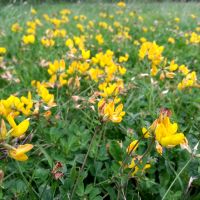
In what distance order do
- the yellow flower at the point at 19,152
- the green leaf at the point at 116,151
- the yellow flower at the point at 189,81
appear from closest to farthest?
the yellow flower at the point at 19,152
the green leaf at the point at 116,151
the yellow flower at the point at 189,81

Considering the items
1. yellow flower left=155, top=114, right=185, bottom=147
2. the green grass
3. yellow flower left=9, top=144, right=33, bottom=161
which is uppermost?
yellow flower left=9, top=144, right=33, bottom=161

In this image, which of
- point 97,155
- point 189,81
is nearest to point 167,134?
point 97,155

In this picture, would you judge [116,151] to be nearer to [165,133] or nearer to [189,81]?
[165,133]

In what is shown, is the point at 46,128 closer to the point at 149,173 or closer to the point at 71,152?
the point at 71,152

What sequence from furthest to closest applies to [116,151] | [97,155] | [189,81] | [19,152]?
[189,81]
[97,155]
[116,151]
[19,152]

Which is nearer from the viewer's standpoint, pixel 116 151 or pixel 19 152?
pixel 19 152

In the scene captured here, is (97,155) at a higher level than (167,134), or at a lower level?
lower

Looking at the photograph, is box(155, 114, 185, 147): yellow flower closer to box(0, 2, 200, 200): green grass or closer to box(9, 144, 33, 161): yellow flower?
box(0, 2, 200, 200): green grass

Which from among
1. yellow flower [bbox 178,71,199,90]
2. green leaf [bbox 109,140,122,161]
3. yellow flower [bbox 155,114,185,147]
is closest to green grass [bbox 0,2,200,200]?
green leaf [bbox 109,140,122,161]

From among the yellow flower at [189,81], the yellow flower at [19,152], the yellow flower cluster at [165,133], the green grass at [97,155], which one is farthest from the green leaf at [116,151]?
the yellow flower at [189,81]

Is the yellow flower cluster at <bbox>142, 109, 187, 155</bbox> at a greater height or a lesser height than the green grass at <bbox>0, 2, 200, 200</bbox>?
greater

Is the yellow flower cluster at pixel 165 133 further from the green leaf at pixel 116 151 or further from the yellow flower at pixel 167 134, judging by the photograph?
the green leaf at pixel 116 151
